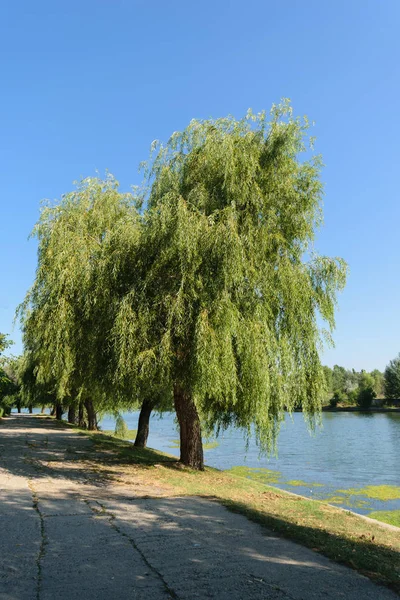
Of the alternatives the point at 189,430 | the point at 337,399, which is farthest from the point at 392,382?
the point at 189,430

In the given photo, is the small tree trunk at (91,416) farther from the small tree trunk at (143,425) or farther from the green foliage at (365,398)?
the green foliage at (365,398)

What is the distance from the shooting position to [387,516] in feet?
43.6

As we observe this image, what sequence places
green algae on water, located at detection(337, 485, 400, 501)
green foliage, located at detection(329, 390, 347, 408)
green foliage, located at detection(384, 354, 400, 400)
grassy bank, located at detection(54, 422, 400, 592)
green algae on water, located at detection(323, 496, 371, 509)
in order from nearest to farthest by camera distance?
grassy bank, located at detection(54, 422, 400, 592) → green algae on water, located at detection(323, 496, 371, 509) → green algae on water, located at detection(337, 485, 400, 501) → green foliage, located at detection(384, 354, 400, 400) → green foliage, located at detection(329, 390, 347, 408)

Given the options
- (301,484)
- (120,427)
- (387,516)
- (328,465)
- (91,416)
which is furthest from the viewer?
(91,416)

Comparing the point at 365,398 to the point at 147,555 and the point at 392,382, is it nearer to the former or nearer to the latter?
the point at 392,382

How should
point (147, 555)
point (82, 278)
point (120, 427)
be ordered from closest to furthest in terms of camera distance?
point (147, 555) < point (82, 278) < point (120, 427)

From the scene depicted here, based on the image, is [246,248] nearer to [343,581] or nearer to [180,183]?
[180,183]

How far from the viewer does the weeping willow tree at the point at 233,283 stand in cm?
1090

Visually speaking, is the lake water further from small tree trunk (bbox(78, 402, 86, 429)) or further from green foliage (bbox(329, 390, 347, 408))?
green foliage (bbox(329, 390, 347, 408))

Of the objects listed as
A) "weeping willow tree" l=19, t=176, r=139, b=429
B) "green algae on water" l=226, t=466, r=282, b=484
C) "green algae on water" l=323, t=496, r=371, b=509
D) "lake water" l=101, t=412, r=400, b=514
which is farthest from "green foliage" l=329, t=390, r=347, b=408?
"weeping willow tree" l=19, t=176, r=139, b=429

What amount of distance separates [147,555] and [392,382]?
89.3 meters

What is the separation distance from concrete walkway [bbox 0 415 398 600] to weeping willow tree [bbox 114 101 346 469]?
3266 millimetres

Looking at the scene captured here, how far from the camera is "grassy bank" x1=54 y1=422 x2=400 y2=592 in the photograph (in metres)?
5.84

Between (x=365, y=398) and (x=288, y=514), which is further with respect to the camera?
(x=365, y=398)
